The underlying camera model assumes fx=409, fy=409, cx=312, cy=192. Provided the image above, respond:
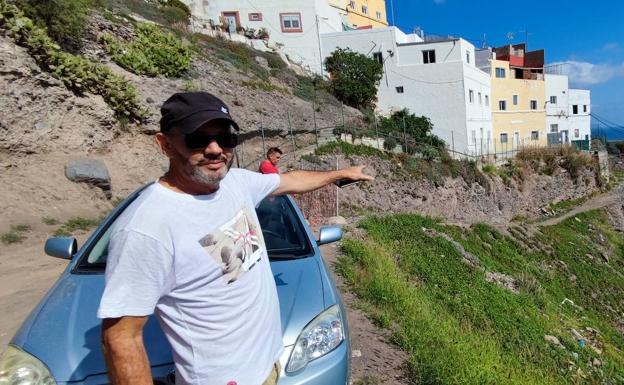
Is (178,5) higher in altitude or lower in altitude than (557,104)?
higher

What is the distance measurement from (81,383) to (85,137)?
11.0 metres

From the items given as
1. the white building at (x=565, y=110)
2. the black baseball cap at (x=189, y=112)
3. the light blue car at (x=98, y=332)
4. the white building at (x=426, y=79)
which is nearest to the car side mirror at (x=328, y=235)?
the light blue car at (x=98, y=332)

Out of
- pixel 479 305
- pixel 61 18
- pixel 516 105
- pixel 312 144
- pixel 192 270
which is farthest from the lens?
pixel 516 105

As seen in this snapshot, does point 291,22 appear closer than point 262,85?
No

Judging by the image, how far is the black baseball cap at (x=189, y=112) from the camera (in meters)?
1.52

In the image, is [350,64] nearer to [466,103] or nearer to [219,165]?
[466,103]

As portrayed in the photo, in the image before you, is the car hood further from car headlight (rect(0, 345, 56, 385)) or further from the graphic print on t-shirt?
the graphic print on t-shirt

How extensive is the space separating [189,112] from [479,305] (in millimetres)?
6157

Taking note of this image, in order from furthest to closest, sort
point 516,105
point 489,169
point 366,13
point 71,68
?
1. point 366,13
2. point 516,105
3. point 489,169
4. point 71,68

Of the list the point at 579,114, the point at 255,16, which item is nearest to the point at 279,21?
the point at 255,16

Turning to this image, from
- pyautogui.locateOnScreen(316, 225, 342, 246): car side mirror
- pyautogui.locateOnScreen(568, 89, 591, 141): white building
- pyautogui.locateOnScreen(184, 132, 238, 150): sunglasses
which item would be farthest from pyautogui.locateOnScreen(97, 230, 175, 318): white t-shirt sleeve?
pyautogui.locateOnScreen(568, 89, 591, 141): white building

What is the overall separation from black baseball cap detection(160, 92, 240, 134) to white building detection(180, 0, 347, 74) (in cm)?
2984

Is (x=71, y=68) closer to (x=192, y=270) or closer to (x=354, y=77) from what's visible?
(x=192, y=270)

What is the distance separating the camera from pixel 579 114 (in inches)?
1711
